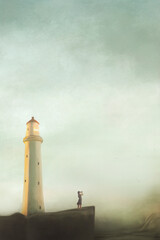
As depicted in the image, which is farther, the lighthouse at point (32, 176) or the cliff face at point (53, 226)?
the lighthouse at point (32, 176)

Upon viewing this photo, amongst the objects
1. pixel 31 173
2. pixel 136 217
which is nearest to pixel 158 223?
pixel 136 217

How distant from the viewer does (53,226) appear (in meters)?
26.5

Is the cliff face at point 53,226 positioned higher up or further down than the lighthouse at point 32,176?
further down

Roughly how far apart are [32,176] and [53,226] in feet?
26.0

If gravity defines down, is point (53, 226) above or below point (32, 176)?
below

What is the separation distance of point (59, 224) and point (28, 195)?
23.6 feet

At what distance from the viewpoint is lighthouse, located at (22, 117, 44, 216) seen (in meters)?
32.2

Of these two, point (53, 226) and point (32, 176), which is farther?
point (32, 176)

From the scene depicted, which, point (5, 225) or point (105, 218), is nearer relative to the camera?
point (5, 225)

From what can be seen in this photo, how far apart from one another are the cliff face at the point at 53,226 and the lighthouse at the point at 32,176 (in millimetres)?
3623

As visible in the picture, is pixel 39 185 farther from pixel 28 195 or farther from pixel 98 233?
pixel 98 233

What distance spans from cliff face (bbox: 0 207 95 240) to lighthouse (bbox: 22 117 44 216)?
3623 millimetres

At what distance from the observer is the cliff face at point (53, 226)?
2575 cm

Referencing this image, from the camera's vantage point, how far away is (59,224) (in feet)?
86.6
